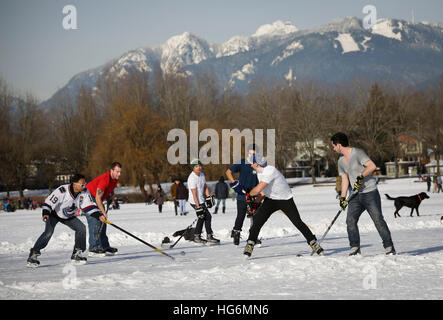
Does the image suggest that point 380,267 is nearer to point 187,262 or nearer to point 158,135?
point 187,262

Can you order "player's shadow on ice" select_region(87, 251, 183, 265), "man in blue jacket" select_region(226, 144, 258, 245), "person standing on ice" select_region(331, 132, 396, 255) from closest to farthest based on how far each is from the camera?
"person standing on ice" select_region(331, 132, 396, 255) → "player's shadow on ice" select_region(87, 251, 183, 265) → "man in blue jacket" select_region(226, 144, 258, 245)

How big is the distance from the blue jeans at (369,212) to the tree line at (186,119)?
36.2 meters

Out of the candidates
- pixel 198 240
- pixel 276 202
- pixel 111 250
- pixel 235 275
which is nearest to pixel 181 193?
pixel 198 240

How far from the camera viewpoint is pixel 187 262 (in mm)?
8039

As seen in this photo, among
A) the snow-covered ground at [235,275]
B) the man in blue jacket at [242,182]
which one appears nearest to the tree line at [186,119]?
the man in blue jacket at [242,182]

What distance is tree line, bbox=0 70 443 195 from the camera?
168ft

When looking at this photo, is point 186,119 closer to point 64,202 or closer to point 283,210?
point 64,202

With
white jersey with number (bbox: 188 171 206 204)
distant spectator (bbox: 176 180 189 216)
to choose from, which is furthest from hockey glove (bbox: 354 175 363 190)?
distant spectator (bbox: 176 180 189 216)

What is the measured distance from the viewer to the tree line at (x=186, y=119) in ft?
168

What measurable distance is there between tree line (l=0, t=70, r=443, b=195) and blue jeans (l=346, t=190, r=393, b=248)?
119 ft

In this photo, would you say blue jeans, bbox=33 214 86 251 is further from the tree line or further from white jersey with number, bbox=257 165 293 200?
the tree line
